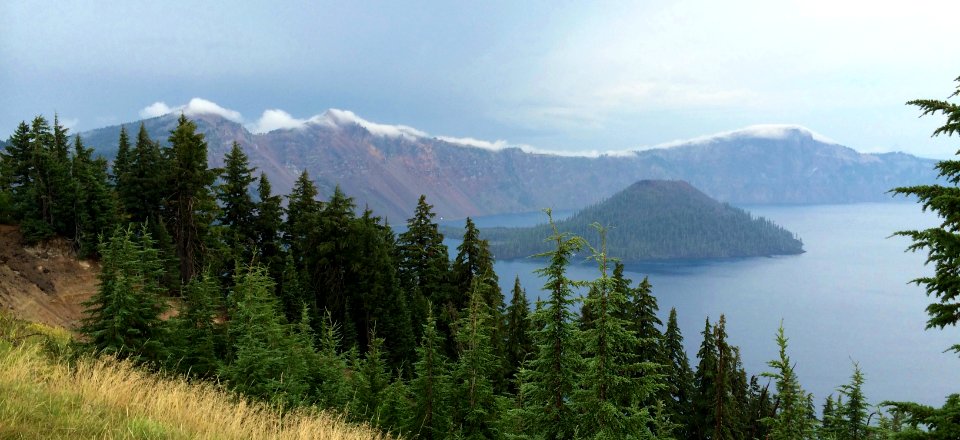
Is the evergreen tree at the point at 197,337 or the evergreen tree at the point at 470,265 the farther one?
the evergreen tree at the point at 470,265

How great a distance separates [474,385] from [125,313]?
1039cm

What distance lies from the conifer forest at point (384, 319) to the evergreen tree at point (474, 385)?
0.07 m

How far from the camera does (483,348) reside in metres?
17.5

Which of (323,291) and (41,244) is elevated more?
(41,244)

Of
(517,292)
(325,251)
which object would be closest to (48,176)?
(325,251)

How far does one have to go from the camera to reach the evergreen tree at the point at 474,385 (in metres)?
17.1

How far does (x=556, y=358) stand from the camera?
11164 mm

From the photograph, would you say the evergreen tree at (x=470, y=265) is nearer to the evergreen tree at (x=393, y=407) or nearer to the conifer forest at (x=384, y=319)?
the conifer forest at (x=384, y=319)

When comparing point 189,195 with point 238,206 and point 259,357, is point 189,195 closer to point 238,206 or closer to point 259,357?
point 238,206

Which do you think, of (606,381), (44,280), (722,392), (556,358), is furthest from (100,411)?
(44,280)

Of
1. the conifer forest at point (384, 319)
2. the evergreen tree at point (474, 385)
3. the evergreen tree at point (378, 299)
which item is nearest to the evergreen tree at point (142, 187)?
the conifer forest at point (384, 319)

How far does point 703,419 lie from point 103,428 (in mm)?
33258

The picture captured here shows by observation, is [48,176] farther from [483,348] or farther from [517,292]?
[483,348]

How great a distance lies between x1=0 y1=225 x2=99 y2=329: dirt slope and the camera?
3003cm
